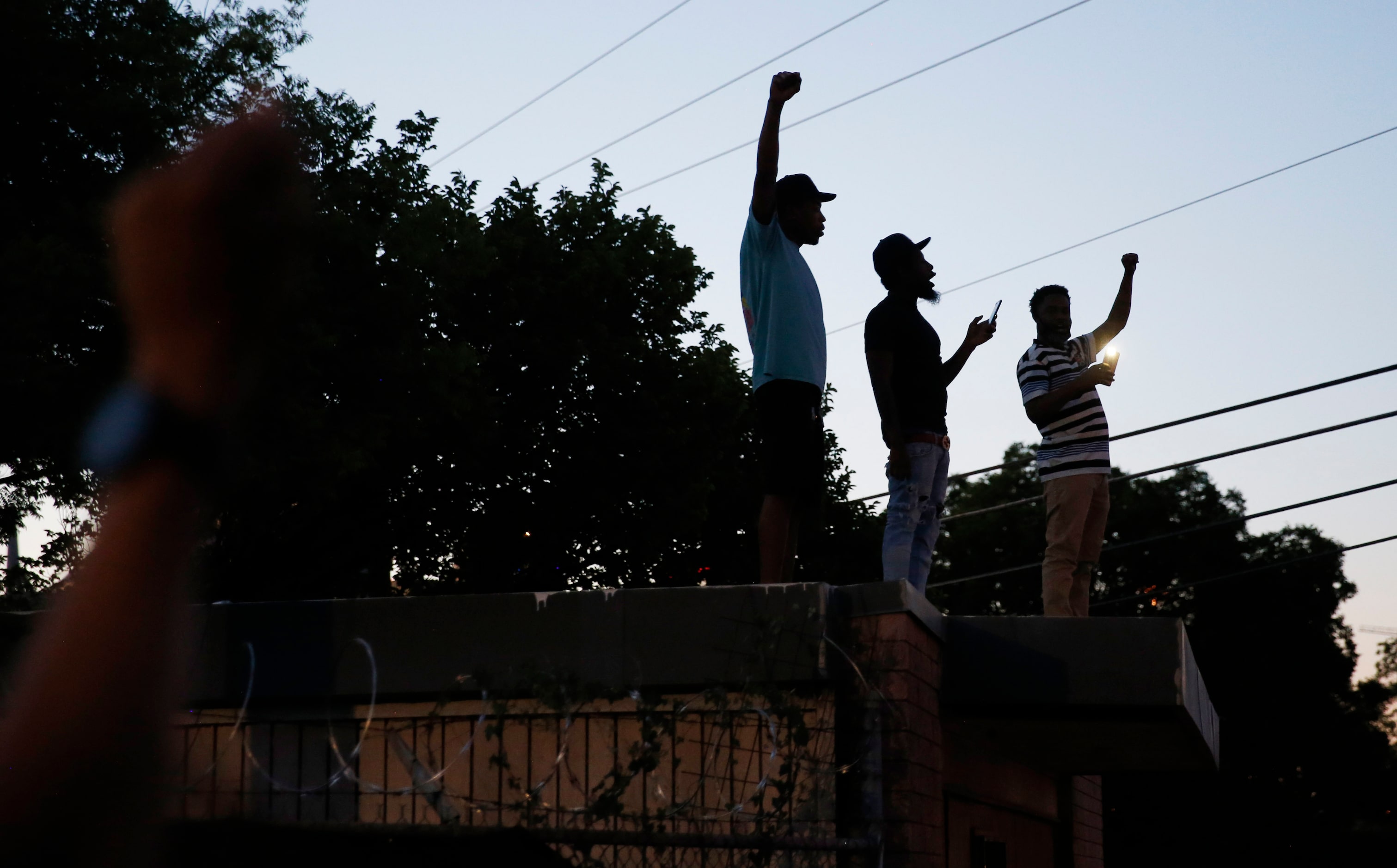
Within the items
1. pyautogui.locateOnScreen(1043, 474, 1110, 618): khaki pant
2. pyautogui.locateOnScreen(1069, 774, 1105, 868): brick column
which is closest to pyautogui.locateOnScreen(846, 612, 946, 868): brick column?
pyautogui.locateOnScreen(1043, 474, 1110, 618): khaki pant

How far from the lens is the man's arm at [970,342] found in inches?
270

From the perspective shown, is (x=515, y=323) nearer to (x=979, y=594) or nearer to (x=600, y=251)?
(x=600, y=251)

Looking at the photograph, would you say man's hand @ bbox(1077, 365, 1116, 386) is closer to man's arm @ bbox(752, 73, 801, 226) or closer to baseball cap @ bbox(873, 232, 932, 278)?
baseball cap @ bbox(873, 232, 932, 278)

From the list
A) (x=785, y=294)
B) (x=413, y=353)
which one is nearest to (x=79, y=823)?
(x=785, y=294)

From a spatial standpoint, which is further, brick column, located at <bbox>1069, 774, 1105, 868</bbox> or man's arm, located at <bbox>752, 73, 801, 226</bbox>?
brick column, located at <bbox>1069, 774, 1105, 868</bbox>

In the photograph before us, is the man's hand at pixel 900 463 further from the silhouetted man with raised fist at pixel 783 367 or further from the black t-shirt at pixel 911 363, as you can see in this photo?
the silhouetted man with raised fist at pixel 783 367

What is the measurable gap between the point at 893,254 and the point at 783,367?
1313 mm

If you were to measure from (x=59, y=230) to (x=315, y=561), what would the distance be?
10192 mm

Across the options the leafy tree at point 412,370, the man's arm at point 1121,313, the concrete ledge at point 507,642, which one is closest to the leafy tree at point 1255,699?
the leafy tree at point 412,370

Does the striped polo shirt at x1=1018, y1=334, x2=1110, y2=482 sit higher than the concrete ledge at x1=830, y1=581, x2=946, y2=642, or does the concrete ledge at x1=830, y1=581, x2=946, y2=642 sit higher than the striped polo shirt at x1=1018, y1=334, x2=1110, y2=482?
the striped polo shirt at x1=1018, y1=334, x2=1110, y2=482

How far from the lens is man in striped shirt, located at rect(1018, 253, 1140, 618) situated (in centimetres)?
703

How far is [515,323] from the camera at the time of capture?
23.2 m

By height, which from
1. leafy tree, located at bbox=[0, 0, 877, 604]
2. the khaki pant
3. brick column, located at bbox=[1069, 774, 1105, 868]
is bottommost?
brick column, located at bbox=[1069, 774, 1105, 868]

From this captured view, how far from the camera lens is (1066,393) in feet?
22.9
